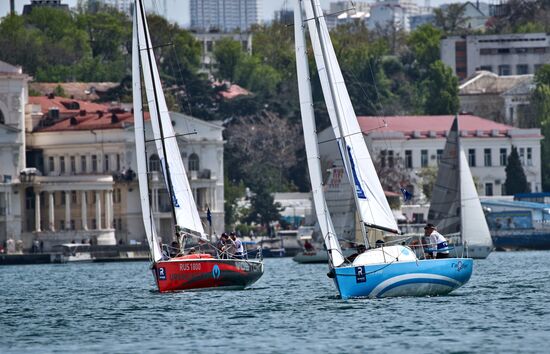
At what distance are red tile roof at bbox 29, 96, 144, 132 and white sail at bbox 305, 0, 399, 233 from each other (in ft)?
262

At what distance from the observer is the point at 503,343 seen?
53.0m

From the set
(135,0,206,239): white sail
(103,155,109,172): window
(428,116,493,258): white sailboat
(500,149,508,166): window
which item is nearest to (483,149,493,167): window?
(500,149,508,166): window

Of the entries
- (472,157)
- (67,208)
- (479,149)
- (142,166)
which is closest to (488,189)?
(472,157)

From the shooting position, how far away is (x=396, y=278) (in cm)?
6456

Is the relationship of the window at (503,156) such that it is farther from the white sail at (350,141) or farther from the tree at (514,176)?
the white sail at (350,141)

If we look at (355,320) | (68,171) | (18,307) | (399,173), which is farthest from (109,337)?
(399,173)

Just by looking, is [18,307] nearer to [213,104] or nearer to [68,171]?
[68,171]

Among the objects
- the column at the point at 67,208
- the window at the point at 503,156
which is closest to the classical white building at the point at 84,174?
the column at the point at 67,208

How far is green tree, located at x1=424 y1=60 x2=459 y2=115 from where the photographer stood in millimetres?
186875

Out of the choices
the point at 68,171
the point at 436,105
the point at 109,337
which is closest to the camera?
the point at 109,337

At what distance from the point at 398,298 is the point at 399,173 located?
9951cm

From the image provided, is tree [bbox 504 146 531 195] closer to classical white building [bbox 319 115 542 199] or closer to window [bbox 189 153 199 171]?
classical white building [bbox 319 115 542 199]

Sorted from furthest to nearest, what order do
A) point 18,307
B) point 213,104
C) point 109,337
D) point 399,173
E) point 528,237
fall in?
point 213,104
point 399,173
point 528,237
point 18,307
point 109,337

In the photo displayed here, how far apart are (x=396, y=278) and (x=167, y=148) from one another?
1531 cm
